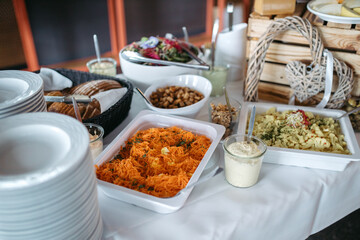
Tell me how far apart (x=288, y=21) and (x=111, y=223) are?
934mm

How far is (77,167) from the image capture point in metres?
0.55

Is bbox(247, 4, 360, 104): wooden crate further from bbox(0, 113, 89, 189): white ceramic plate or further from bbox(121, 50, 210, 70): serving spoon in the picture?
bbox(0, 113, 89, 189): white ceramic plate

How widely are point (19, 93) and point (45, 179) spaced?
0.39 meters

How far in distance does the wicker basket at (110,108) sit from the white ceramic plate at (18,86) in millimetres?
218

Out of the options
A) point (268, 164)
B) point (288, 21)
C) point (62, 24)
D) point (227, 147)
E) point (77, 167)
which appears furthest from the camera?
point (62, 24)

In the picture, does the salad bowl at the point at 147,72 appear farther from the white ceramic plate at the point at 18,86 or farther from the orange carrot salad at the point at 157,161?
the white ceramic plate at the point at 18,86

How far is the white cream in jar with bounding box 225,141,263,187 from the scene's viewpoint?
2.79ft

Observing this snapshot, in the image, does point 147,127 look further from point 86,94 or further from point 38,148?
Result: point 38,148

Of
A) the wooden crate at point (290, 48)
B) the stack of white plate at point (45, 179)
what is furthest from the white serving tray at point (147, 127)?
the wooden crate at point (290, 48)

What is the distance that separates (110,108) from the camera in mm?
1061

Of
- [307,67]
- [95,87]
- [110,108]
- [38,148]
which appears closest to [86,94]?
[95,87]

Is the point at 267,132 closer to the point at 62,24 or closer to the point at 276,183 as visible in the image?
the point at 276,183

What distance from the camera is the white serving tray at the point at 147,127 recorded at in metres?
0.77

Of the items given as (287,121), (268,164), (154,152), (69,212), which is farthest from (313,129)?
(69,212)
